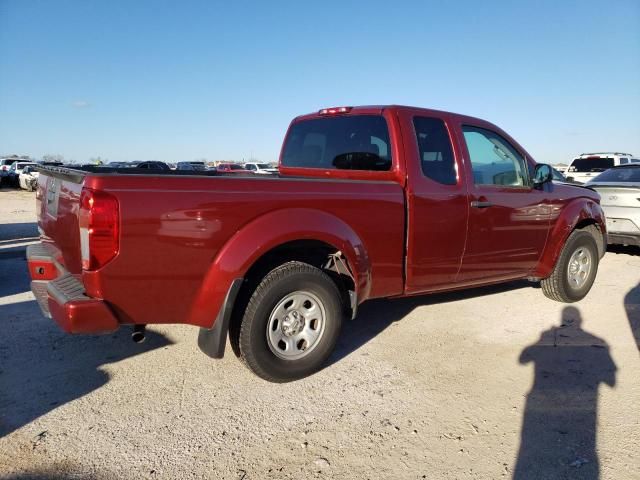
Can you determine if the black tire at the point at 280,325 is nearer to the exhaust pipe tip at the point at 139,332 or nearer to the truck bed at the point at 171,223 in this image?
the truck bed at the point at 171,223

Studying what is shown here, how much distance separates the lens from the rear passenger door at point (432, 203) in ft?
12.8

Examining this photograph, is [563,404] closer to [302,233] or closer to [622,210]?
[302,233]

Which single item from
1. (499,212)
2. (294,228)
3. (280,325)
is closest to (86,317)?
(280,325)

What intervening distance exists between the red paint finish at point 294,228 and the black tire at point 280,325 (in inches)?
9.0

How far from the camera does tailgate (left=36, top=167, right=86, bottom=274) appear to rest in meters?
2.86

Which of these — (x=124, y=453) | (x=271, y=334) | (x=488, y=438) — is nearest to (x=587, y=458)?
(x=488, y=438)

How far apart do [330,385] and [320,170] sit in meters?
1.96

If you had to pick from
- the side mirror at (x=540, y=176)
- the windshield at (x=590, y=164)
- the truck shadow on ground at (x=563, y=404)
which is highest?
the windshield at (x=590, y=164)

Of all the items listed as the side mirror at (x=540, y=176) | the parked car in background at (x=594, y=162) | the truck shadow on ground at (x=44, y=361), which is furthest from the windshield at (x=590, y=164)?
the truck shadow on ground at (x=44, y=361)

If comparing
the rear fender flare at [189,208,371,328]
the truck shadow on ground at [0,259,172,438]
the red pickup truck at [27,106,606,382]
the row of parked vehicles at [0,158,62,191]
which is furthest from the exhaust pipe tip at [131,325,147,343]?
the row of parked vehicles at [0,158,62,191]

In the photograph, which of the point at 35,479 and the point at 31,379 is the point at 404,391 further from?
the point at 31,379

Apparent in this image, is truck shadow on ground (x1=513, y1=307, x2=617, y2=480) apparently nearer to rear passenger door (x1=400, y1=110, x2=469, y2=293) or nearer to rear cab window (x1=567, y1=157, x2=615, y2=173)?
rear passenger door (x1=400, y1=110, x2=469, y2=293)

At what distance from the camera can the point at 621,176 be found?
9.00 meters

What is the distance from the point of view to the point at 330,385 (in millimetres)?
3404
